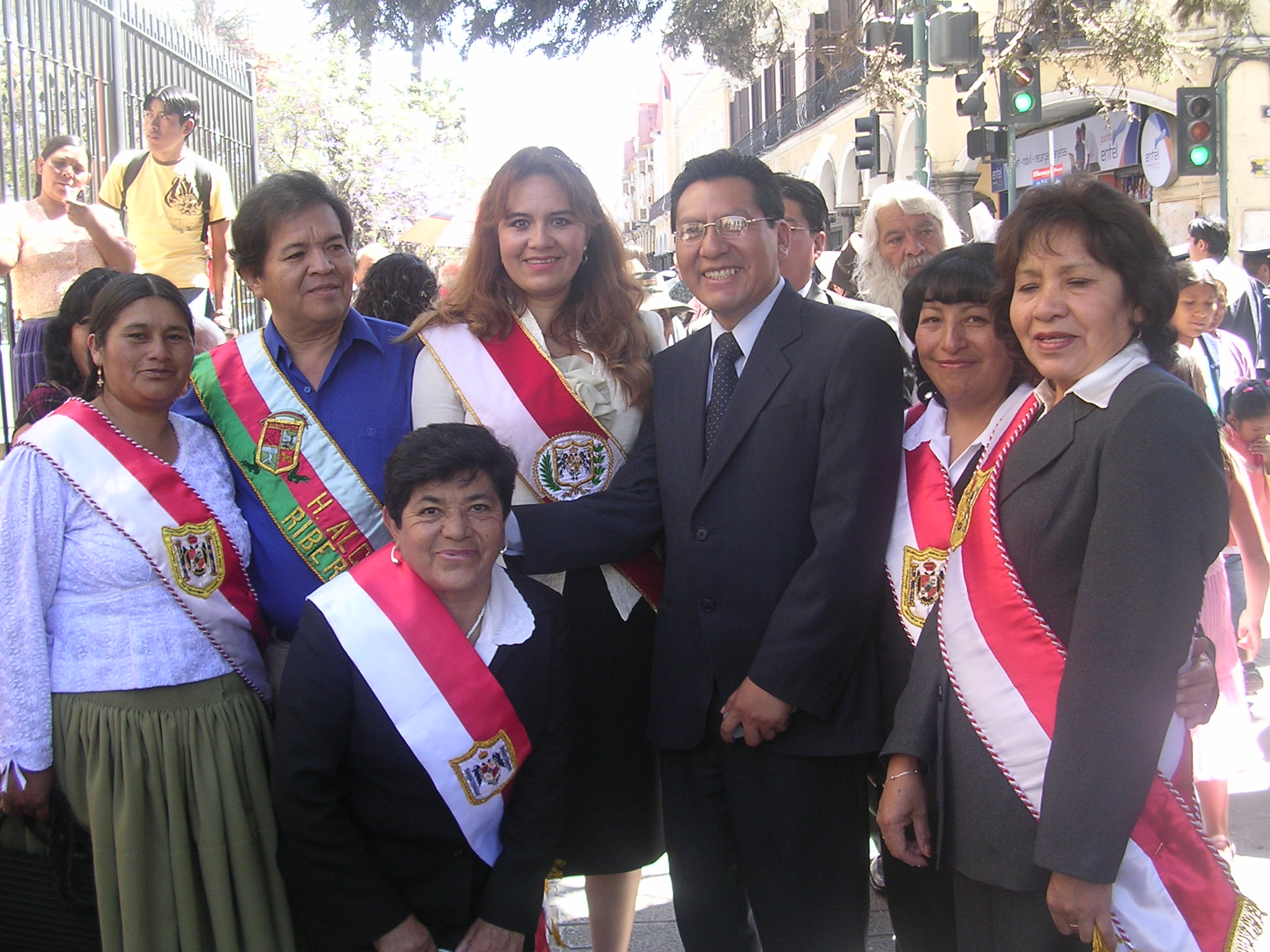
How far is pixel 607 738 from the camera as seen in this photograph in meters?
2.60

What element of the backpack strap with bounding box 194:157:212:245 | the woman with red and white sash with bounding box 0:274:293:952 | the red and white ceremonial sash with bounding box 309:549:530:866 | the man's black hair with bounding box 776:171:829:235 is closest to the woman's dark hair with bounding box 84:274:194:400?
the woman with red and white sash with bounding box 0:274:293:952

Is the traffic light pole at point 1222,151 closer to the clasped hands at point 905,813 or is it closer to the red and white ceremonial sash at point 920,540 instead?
the red and white ceremonial sash at point 920,540

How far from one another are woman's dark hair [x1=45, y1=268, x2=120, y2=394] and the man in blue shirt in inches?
17.7

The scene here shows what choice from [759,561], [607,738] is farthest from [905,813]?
[607,738]

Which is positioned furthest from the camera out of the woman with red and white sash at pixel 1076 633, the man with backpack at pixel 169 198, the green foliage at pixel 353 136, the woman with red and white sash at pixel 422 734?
the green foliage at pixel 353 136

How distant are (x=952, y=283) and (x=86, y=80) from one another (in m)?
5.19

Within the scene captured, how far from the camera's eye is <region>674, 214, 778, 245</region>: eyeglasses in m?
2.40

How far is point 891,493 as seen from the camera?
7.39 ft

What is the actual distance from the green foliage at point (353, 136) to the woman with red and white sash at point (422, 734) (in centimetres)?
1725

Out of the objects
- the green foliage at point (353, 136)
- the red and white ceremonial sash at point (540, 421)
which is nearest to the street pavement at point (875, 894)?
the red and white ceremonial sash at point (540, 421)

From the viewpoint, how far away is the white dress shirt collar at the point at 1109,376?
5.65ft

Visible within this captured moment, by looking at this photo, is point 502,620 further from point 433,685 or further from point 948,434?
point 948,434

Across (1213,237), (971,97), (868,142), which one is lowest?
(1213,237)

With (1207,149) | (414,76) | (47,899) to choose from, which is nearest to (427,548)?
(47,899)
